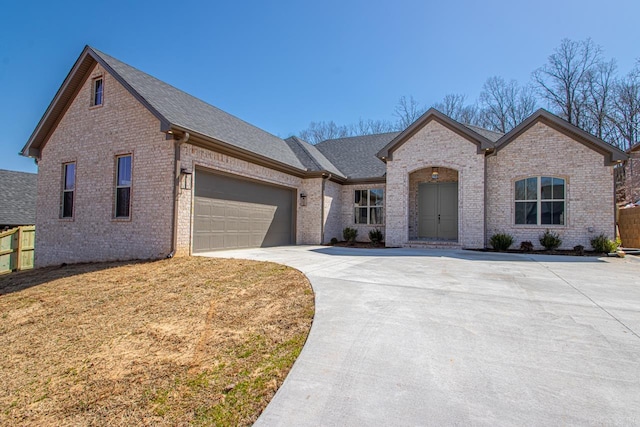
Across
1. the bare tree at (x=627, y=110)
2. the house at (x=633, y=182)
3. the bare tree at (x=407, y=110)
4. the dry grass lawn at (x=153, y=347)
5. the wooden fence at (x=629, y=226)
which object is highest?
the bare tree at (x=407, y=110)

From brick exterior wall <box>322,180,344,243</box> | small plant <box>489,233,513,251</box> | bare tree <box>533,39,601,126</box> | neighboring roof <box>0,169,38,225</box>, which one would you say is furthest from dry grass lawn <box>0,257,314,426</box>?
bare tree <box>533,39,601,126</box>

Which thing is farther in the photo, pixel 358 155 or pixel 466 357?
pixel 358 155

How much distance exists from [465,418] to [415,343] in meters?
1.15

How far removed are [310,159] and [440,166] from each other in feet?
19.3

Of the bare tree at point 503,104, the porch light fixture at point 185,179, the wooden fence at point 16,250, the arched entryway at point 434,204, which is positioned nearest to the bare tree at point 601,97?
the bare tree at point 503,104

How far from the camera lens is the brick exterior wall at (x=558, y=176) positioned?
37.0 ft

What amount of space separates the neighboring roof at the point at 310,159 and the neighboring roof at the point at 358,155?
66cm

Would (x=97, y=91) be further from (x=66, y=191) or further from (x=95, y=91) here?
(x=66, y=191)

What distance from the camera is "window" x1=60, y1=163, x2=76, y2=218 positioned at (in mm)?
11281

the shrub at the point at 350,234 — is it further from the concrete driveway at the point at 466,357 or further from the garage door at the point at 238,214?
the concrete driveway at the point at 466,357

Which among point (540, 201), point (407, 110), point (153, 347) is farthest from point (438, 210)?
point (407, 110)

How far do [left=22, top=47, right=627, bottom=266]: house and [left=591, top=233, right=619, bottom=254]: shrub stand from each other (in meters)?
0.51

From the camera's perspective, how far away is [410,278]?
631 cm

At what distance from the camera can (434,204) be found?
1411 centimetres
